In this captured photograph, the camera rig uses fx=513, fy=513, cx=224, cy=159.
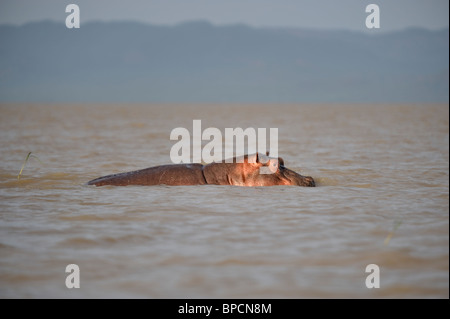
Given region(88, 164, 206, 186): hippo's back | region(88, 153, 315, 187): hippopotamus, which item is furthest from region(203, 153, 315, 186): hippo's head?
region(88, 164, 206, 186): hippo's back


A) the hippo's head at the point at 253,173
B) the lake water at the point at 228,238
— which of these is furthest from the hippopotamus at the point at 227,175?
the lake water at the point at 228,238

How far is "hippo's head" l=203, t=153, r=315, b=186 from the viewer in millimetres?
8055

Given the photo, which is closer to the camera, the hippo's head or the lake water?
the lake water

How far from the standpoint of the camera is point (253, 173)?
8133 millimetres

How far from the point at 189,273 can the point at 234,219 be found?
191cm

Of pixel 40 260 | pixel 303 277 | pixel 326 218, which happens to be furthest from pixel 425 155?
pixel 40 260

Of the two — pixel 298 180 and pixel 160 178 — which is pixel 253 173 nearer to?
pixel 298 180

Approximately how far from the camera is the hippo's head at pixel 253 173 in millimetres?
8055

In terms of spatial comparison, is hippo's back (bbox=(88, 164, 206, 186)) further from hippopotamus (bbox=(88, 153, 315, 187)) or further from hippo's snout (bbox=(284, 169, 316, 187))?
hippo's snout (bbox=(284, 169, 316, 187))

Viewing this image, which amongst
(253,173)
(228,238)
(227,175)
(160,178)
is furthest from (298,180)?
(228,238)

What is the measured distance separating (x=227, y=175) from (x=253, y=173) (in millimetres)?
439
